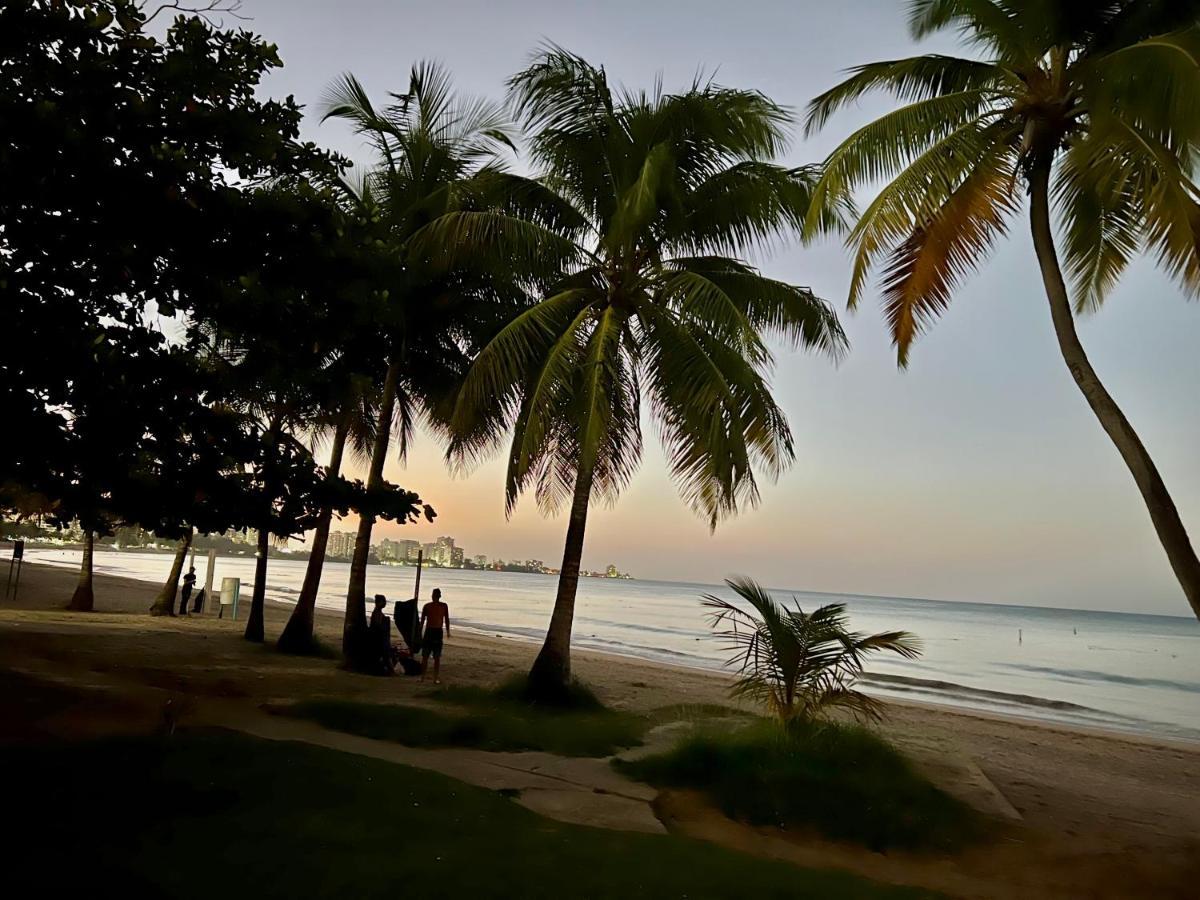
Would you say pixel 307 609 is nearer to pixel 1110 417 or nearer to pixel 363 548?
pixel 363 548

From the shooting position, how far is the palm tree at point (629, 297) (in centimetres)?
1036

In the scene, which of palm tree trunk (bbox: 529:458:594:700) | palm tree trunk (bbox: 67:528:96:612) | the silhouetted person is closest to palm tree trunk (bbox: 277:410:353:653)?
the silhouetted person

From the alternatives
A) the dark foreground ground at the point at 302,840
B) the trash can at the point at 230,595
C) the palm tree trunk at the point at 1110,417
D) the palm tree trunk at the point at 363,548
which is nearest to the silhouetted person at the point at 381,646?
the palm tree trunk at the point at 363,548

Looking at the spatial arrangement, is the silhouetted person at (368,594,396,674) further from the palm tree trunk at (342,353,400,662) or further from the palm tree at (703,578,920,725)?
the palm tree at (703,578,920,725)

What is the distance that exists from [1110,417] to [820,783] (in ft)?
13.5

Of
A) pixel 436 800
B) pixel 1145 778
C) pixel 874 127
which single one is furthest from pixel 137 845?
pixel 1145 778

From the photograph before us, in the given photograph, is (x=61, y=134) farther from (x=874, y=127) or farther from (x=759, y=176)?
(x=759, y=176)

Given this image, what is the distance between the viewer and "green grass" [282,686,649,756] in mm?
7434

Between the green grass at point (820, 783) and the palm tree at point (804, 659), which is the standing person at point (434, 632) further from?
the palm tree at point (804, 659)

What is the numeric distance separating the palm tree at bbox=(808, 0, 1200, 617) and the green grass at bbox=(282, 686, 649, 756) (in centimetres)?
539

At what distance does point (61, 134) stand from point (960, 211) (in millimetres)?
7911

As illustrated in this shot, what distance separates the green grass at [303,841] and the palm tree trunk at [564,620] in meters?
5.85

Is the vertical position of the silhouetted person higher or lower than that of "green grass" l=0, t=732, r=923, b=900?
lower

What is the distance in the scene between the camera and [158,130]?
231 inches
